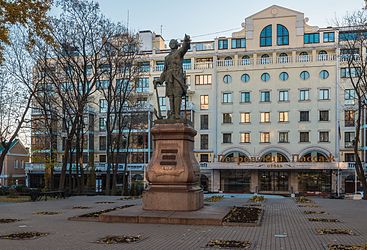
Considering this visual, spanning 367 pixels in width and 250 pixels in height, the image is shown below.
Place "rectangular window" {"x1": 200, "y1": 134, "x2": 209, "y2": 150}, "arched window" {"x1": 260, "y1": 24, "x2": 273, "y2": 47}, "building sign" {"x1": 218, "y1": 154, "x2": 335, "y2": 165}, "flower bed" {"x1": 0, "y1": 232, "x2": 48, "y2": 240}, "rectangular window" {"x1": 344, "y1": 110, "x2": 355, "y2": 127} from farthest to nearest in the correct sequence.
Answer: "rectangular window" {"x1": 200, "y1": 134, "x2": 209, "y2": 150} < "arched window" {"x1": 260, "y1": 24, "x2": 273, "y2": 47} < "building sign" {"x1": 218, "y1": 154, "x2": 335, "y2": 165} < "rectangular window" {"x1": 344, "y1": 110, "x2": 355, "y2": 127} < "flower bed" {"x1": 0, "y1": 232, "x2": 48, "y2": 240}

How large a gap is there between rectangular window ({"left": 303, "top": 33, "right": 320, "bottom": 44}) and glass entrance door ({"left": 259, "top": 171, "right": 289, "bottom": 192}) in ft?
55.1

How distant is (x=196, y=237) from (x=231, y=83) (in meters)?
48.5

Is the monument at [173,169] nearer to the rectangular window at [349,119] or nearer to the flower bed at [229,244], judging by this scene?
the flower bed at [229,244]

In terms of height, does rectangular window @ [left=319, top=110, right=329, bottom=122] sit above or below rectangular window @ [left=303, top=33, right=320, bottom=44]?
below

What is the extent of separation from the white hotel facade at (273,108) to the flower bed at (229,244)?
1770 inches

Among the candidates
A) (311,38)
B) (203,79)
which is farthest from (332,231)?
(203,79)

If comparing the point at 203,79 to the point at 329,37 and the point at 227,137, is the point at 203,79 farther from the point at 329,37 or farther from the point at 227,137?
the point at 329,37

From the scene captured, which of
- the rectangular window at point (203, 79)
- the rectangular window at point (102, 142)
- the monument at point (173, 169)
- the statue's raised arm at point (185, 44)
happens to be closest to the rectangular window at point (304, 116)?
the rectangular window at point (203, 79)

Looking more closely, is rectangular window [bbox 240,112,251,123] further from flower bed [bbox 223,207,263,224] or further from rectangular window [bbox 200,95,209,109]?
flower bed [bbox 223,207,263,224]

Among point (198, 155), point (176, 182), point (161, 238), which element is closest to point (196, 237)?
point (161, 238)

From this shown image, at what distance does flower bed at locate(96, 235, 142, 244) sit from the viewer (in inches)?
422

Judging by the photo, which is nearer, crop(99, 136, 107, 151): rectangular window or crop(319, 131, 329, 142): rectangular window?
crop(319, 131, 329, 142): rectangular window

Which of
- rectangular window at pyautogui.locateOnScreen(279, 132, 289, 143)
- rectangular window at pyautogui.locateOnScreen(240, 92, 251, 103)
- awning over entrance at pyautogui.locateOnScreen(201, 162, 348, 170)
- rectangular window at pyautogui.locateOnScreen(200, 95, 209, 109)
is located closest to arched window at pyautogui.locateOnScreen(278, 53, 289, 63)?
rectangular window at pyautogui.locateOnScreen(240, 92, 251, 103)

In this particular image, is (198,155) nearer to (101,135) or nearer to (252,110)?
(252,110)
